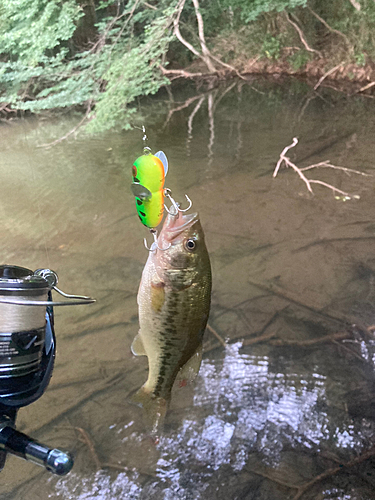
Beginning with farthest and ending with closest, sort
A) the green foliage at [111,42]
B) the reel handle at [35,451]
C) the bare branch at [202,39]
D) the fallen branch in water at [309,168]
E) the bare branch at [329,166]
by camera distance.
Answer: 1. the bare branch at [202,39]
2. the bare branch at [329,166]
3. the fallen branch in water at [309,168]
4. the green foliage at [111,42]
5. the reel handle at [35,451]

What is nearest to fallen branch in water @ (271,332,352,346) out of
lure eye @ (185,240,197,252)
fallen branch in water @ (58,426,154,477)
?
fallen branch in water @ (58,426,154,477)

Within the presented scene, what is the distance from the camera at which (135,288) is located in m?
1.88

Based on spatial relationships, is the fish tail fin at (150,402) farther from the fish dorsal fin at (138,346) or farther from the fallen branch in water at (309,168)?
the fallen branch in water at (309,168)

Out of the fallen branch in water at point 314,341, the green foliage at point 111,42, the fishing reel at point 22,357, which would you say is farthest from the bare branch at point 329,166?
the fishing reel at point 22,357

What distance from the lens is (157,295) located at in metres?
0.73

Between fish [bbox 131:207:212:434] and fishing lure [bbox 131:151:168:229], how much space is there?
4cm

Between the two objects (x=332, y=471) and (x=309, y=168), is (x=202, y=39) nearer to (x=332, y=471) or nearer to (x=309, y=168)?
(x=309, y=168)

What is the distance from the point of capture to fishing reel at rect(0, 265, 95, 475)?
579mm

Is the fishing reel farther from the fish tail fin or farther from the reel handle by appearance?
the fish tail fin

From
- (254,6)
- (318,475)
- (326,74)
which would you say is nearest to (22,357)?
(318,475)

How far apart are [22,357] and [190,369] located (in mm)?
305

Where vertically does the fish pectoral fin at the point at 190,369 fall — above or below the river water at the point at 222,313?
above

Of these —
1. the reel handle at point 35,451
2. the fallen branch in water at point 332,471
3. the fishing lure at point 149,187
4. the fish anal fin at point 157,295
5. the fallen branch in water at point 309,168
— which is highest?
the fishing lure at point 149,187

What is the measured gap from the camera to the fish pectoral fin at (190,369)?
78 cm
